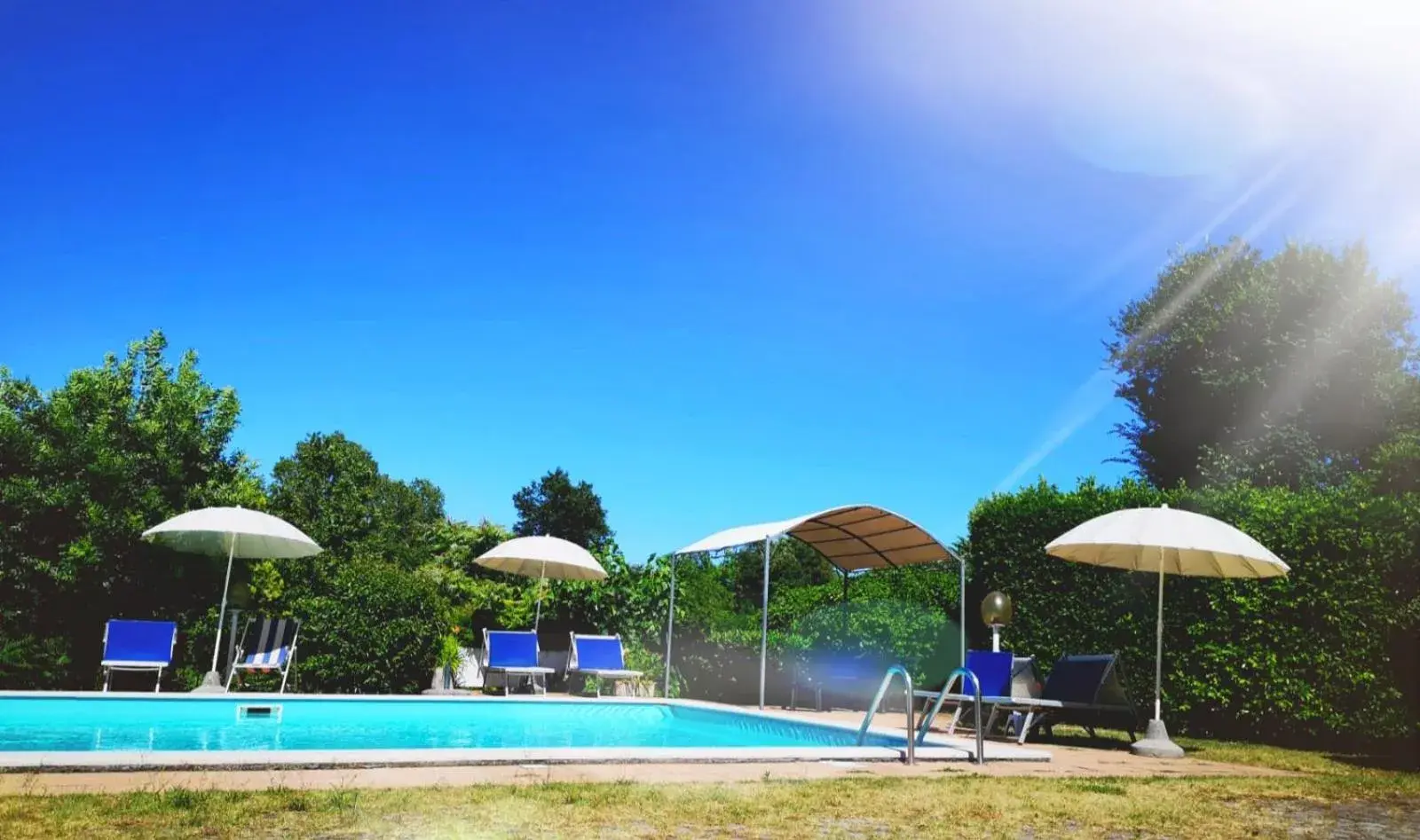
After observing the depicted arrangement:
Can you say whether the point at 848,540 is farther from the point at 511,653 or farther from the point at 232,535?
the point at 232,535

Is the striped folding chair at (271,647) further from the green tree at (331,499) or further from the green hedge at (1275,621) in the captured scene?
the green hedge at (1275,621)

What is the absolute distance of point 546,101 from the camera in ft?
45.9

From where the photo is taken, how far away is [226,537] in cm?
1223

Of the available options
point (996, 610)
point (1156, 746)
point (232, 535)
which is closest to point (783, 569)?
point (996, 610)

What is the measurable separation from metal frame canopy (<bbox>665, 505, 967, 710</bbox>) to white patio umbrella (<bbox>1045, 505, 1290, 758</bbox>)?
96.0 inches

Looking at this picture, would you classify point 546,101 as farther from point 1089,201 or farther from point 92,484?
point 1089,201

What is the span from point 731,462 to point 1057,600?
1534cm

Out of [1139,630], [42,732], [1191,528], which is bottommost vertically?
[42,732]

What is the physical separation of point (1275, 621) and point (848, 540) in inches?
209

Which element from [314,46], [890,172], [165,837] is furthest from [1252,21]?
[165,837]

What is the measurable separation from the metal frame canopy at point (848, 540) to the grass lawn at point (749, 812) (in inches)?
233

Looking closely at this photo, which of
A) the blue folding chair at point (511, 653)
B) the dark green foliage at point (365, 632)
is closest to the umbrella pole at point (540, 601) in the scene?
the blue folding chair at point (511, 653)

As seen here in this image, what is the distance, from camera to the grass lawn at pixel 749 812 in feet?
12.6

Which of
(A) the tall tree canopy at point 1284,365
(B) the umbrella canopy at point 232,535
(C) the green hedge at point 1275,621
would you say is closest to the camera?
(C) the green hedge at point 1275,621
